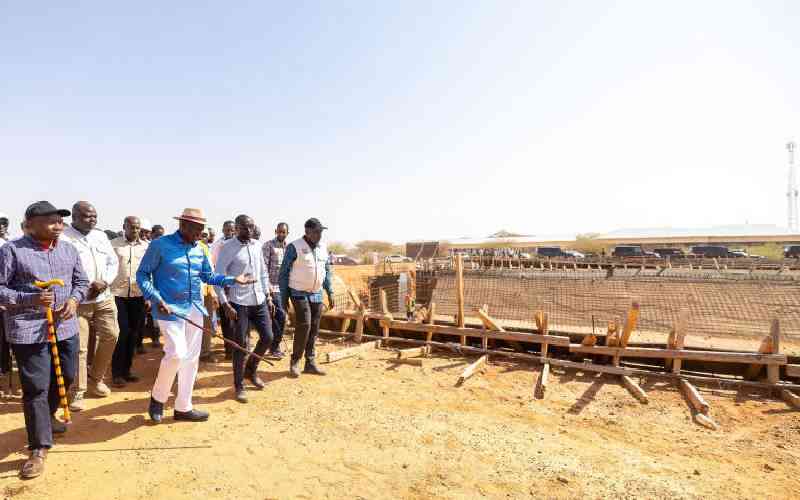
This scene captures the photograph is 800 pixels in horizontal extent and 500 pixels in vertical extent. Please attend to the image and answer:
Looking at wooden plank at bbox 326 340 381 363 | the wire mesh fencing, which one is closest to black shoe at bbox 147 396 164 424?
wooden plank at bbox 326 340 381 363

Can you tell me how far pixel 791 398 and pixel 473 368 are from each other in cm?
382

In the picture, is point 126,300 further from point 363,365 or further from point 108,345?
point 363,365

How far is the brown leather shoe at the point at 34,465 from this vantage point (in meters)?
2.95

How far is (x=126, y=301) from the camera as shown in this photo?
534cm

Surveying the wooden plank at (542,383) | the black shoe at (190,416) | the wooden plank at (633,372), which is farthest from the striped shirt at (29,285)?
the wooden plank at (633,372)

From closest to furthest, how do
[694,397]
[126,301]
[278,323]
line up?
1. [694,397]
2. [126,301]
3. [278,323]

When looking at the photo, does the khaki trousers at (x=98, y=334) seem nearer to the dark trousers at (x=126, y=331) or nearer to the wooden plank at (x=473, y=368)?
the dark trousers at (x=126, y=331)

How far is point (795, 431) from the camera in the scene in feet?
14.4

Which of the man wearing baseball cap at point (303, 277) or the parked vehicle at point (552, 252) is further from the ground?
the man wearing baseball cap at point (303, 277)

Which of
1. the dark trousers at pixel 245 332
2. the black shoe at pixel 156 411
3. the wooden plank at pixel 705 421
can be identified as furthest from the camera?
the dark trousers at pixel 245 332

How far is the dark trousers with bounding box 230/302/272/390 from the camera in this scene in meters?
4.57

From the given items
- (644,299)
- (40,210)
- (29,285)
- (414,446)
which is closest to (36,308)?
(29,285)

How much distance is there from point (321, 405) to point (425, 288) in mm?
14402

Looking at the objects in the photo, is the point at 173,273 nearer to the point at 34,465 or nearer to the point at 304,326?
the point at 34,465
